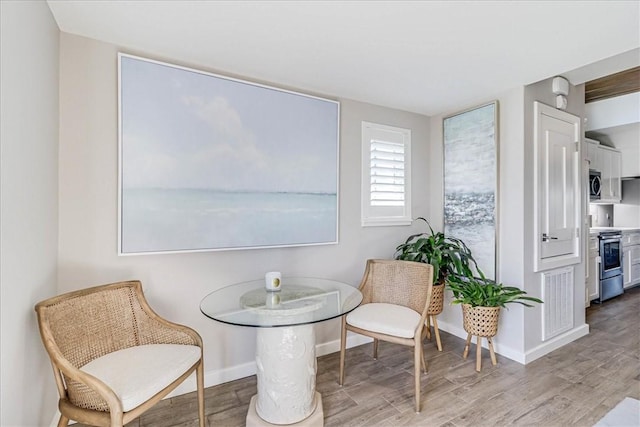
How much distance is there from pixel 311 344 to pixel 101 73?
2.11m

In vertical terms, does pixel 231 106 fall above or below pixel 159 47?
below

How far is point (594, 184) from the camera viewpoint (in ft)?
14.6

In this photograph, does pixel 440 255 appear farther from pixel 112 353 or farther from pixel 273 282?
pixel 112 353

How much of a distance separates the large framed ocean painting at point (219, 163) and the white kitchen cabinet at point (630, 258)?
15.8 feet

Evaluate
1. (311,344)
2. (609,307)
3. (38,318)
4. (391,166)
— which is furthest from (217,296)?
(609,307)

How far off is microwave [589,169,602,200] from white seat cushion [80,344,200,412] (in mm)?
5459

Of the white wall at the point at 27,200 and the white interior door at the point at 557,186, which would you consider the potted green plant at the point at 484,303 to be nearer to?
the white interior door at the point at 557,186

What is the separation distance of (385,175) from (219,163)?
5.37 feet

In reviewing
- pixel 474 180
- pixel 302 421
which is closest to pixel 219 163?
pixel 302 421

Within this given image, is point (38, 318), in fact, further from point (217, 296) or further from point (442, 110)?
point (442, 110)

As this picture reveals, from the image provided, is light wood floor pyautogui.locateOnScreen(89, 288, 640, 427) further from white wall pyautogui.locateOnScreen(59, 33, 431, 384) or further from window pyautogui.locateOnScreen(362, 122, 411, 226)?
window pyautogui.locateOnScreen(362, 122, 411, 226)

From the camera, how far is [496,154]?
9.07 feet

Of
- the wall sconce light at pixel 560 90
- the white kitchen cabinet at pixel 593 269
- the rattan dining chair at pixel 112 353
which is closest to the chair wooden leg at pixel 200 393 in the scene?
the rattan dining chair at pixel 112 353

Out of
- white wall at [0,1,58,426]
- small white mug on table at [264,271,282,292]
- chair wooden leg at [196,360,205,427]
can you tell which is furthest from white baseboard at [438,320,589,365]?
white wall at [0,1,58,426]
